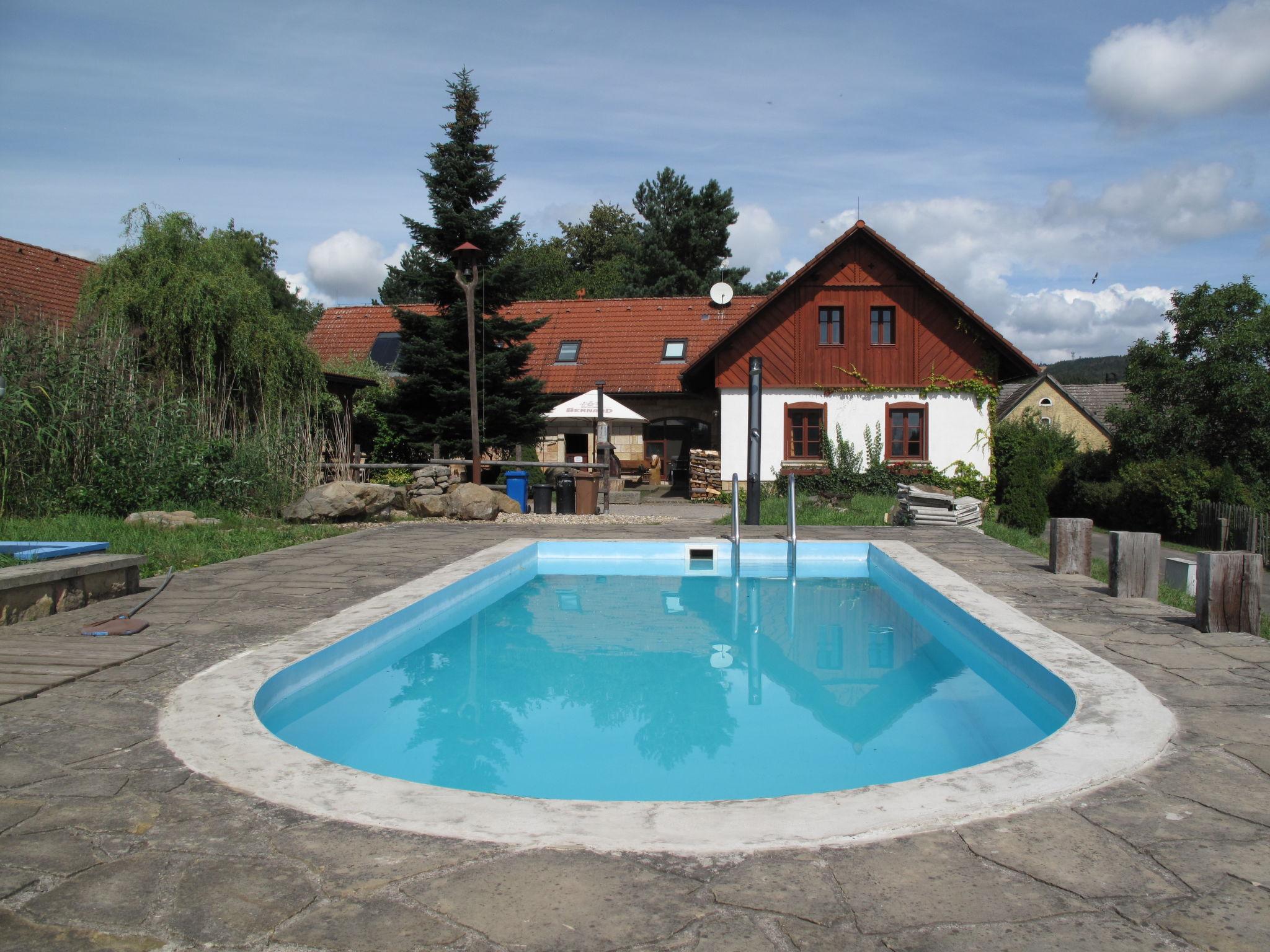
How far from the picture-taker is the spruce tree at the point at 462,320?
62.0 feet

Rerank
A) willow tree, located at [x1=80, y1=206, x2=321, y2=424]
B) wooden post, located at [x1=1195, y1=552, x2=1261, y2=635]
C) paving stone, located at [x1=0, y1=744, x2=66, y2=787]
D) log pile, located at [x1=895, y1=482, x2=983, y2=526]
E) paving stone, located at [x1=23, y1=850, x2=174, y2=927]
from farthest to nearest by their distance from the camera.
A: log pile, located at [x1=895, y1=482, x2=983, y2=526] → willow tree, located at [x1=80, y1=206, x2=321, y2=424] → wooden post, located at [x1=1195, y1=552, x2=1261, y2=635] → paving stone, located at [x1=0, y1=744, x2=66, y2=787] → paving stone, located at [x1=23, y1=850, x2=174, y2=927]

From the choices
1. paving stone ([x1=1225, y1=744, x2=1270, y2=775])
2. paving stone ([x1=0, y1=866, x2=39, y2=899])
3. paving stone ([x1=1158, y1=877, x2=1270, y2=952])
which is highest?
paving stone ([x1=0, y1=866, x2=39, y2=899])

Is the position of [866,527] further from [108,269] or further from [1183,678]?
[108,269]

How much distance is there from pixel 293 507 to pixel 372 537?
75.8 inches

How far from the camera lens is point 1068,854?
2.65m

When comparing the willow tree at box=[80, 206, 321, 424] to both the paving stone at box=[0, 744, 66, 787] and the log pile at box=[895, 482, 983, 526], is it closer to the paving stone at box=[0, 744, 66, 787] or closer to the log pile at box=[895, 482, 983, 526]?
the log pile at box=[895, 482, 983, 526]

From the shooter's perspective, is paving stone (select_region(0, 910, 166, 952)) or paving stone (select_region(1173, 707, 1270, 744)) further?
paving stone (select_region(1173, 707, 1270, 744))

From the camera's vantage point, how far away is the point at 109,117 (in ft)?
40.7

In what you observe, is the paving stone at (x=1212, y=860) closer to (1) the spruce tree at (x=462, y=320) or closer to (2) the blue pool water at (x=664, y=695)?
(2) the blue pool water at (x=664, y=695)

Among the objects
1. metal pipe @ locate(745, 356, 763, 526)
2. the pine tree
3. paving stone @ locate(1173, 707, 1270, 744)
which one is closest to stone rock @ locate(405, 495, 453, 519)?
metal pipe @ locate(745, 356, 763, 526)

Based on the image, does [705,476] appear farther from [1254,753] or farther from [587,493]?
[1254,753]

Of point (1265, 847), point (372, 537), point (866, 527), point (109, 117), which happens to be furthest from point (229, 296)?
point (1265, 847)

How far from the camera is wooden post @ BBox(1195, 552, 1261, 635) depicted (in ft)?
18.8

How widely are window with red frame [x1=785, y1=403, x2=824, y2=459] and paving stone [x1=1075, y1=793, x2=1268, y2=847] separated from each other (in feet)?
58.0
